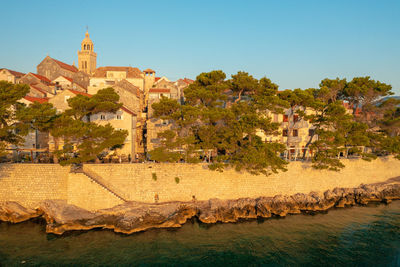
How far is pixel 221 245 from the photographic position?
22.1m

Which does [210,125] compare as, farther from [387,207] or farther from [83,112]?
[387,207]

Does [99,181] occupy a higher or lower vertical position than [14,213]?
higher

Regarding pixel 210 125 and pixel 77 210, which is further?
pixel 210 125

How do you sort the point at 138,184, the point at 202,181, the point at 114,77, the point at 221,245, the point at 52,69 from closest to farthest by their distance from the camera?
the point at 221,245, the point at 138,184, the point at 202,181, the point at 114,77, the point at 52,69

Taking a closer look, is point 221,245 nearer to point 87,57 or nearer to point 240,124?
point 240,124

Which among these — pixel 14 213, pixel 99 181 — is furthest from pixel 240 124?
pixel 14 213

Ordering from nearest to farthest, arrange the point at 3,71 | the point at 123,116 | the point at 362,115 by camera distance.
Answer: the point at 123,116 < the point at 362,115 < the point at 3,71

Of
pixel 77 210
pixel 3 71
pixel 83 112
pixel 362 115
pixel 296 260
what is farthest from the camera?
pixel 3 71

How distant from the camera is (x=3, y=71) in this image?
61625 millimetres

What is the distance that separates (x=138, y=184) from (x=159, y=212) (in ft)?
13.5

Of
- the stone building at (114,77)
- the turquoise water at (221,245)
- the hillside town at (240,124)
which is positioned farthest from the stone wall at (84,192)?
the stone building at (114,77)

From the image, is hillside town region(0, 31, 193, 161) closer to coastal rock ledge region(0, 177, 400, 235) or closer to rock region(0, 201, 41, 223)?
rock region(0, 201, 41, 223)

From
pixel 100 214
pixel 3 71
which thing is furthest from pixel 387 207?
pixel 3 71

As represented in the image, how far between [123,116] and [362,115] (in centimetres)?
3652
